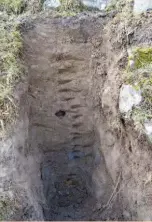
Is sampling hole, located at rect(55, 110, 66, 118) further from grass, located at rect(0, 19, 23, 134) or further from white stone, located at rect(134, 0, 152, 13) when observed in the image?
white stone, located at rect(134, 0, 152, 13)

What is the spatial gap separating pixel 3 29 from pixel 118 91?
119 centimetres

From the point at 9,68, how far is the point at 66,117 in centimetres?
80

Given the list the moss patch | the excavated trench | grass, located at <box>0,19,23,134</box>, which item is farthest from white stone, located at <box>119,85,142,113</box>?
the moss patch

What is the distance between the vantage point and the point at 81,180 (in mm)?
3422

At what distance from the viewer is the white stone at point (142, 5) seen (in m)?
2.94

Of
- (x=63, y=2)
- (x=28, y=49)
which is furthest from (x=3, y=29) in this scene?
(x=63, y=2)

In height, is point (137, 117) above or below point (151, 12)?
below

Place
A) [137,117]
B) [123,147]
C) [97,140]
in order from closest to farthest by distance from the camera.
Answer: [137,117]
[123,147]
[97,140]

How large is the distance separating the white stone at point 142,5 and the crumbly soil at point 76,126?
22 centimetres

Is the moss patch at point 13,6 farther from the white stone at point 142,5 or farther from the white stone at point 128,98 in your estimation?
the white stone at point 128,98

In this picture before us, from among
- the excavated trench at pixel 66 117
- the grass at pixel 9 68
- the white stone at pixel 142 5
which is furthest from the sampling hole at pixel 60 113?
the white stone at pixel 142 5

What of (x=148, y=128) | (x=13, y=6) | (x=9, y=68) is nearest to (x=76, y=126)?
(x=9, y=68)

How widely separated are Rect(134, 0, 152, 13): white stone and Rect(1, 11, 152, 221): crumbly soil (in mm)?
223

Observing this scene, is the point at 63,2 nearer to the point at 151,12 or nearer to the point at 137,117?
the point at 151,12
